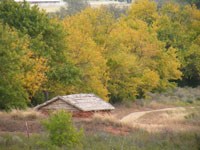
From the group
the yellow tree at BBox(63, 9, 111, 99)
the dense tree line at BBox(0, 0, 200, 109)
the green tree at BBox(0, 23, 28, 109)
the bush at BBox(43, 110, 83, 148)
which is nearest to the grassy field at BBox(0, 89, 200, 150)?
the bush at BBox(43, 110, 83, 148)

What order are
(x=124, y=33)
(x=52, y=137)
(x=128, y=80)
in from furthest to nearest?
(x=124, y=33)
(x=128, y=80)
(x=52, y=137)

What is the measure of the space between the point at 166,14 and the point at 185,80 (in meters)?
9.24

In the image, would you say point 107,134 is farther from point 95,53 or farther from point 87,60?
point 95,53

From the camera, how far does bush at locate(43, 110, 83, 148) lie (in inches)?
889

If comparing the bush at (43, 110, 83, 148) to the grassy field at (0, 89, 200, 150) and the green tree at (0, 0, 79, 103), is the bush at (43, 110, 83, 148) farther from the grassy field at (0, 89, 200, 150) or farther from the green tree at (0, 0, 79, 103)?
the green tree at (0, 0, 79, 103)

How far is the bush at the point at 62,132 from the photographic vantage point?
2258cm

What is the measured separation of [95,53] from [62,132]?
27.4 meters

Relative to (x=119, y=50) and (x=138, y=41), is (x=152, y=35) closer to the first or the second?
(x=138, y=41)

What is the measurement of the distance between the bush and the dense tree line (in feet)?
38.5

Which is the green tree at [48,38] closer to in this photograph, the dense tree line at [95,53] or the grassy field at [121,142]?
the dense tree line at [95,53]

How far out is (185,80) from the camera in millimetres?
76375

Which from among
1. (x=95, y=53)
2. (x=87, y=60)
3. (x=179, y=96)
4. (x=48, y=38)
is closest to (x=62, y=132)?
(x=48, y=38)

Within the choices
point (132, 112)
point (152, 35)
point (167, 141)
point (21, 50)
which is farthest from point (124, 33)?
point (167, 141)

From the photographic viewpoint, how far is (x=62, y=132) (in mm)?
22859
